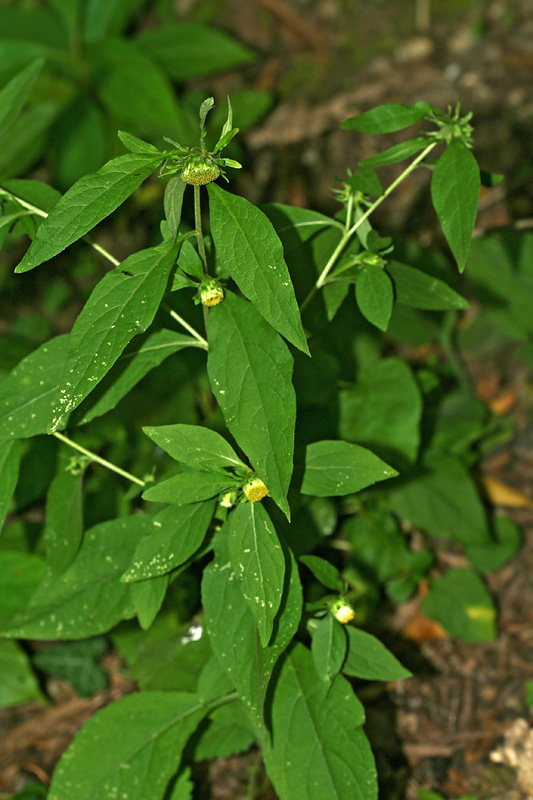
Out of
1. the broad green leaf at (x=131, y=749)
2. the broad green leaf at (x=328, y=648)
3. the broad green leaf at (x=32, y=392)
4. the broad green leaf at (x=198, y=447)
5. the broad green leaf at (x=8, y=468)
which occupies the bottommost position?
the broad green leaf at (x=131, y=749)

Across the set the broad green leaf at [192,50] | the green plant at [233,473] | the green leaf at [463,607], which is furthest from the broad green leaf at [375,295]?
the broad green leaf at [192,50]

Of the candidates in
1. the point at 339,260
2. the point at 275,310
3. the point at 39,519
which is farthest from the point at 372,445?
the point at 39,519

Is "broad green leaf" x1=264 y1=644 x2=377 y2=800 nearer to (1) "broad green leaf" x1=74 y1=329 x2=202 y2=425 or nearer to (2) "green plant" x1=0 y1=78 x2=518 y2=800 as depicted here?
(2) "green plant" x1=0 y1=78 x2=518 y2=800

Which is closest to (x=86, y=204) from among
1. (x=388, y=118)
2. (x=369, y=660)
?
(x=388, y=118)

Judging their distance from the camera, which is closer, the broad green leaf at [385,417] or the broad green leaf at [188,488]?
the broad green leaf at [188,488]

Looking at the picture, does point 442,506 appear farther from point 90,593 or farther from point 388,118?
point 388,118

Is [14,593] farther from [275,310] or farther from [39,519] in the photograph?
[275,310]

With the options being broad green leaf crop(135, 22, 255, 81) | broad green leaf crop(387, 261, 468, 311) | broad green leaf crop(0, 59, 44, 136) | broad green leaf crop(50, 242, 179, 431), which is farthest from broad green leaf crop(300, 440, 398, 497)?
broad green leaf crop(135, 22, 255, 81)

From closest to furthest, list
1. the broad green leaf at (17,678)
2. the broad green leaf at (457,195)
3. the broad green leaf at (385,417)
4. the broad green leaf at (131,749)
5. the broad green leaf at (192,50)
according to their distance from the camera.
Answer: the broad green leaf at (457,195), the broad green leaf at (131,749), the broad green leaf at (385,417), the broad green leaf at (17,678), the broad green leaf at (192,50)

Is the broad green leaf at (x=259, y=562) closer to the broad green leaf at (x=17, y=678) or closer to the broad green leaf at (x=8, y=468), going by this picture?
the broad green leaf at (x=8, y=468)
